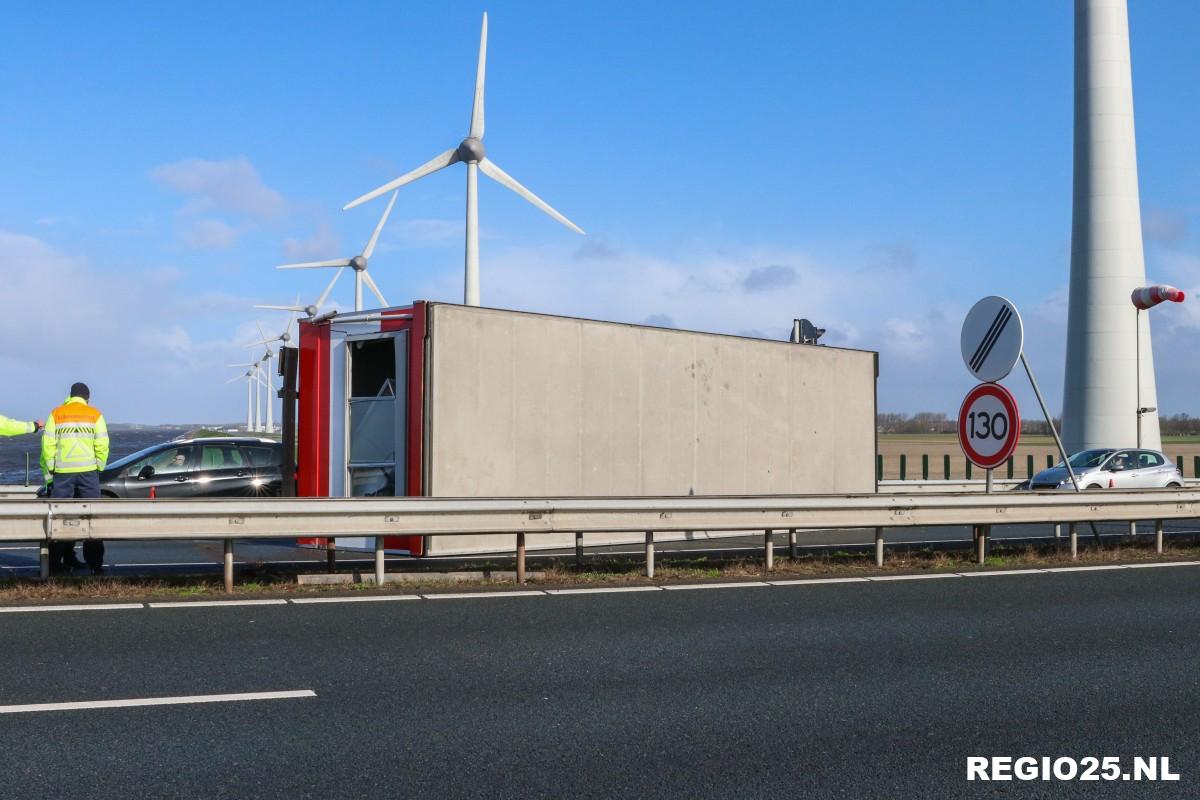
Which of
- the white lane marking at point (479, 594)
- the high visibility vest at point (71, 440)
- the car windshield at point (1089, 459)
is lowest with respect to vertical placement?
the white lane marking at point (479, 594)

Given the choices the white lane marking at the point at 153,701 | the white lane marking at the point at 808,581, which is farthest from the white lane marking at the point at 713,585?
the white lane marking at the point at 153,701

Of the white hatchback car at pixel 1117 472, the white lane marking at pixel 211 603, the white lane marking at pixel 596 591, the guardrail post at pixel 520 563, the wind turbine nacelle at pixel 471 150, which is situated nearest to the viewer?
the white lane marking at pixel 211 603

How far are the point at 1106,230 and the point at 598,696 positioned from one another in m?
32.0

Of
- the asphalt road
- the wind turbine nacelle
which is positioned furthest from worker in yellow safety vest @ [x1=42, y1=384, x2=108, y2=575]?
the wind turbine nacelle

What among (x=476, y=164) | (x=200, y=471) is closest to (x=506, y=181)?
(x=476, y=164)

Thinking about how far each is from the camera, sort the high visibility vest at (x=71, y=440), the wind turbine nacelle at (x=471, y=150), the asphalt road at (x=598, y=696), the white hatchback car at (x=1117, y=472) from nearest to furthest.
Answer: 1. the asphalt road at (x=598, y=696)
2. the high visibility vest at (x=71, y=440)
3. the white hatchback car at (x=1117, y=472)
4. the wind turbine nacelle at (x=471, y=150)

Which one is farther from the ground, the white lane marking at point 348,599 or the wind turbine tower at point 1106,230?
the wind turbine tower at point 1106,230

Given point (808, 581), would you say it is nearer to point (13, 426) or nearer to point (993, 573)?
point (993, 573)

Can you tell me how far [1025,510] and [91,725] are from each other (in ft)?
34.0

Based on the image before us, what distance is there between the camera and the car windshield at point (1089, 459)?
26516 mm

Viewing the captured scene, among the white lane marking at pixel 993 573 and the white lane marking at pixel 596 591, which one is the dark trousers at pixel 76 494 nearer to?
the white lane marking at pixel 596 591

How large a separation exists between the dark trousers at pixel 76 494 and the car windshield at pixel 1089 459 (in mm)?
21447

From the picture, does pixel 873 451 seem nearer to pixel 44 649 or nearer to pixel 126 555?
pixel 126 555

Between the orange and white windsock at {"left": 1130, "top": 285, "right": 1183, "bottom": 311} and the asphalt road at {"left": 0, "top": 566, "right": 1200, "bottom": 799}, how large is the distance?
61.0 feet
